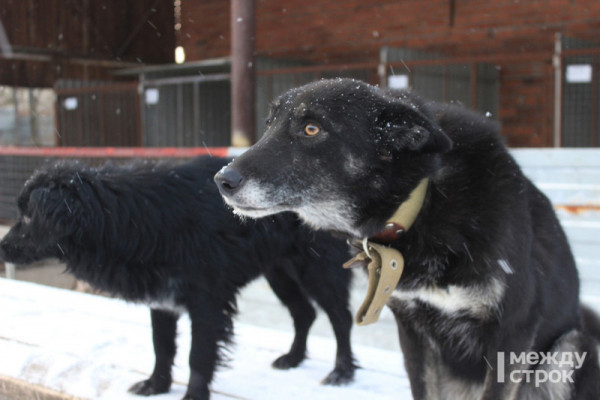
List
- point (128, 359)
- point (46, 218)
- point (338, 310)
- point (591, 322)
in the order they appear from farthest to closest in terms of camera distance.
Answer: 1. point (128, 359)
2. point (338, 310)
3. point (46, 218)
4. point (591, 322)

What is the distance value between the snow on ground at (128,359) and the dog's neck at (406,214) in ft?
3.57

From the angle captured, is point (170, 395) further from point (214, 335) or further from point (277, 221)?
point (277, 221)

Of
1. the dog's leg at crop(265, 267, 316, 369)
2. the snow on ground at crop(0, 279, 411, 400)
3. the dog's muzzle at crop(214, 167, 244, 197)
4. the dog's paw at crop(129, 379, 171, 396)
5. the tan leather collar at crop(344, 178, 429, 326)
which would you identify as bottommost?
the snow on ground at crop(0, 279, 411, 400)

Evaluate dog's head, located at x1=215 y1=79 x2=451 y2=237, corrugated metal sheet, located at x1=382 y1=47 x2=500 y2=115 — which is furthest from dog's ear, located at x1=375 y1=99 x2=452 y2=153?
corrugated metal sheet, located at x1=382 y1=47 x2=500 y2=115

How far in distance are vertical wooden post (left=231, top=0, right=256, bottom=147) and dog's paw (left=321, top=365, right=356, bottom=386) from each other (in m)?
3.03

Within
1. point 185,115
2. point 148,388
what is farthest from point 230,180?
point 185,115

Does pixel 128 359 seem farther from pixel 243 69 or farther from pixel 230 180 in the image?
pixel 243 69

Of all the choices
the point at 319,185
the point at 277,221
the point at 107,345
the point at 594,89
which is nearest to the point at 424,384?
the point at 319,185

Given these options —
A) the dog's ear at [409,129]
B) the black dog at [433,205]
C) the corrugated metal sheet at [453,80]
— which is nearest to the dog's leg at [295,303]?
the black dog at [433,205]

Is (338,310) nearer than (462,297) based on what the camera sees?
No

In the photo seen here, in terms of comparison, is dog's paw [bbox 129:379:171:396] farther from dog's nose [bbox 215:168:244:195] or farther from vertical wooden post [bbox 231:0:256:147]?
vertical wooden post [bbox 231:0:256:147]

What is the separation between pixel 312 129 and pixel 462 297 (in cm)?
68

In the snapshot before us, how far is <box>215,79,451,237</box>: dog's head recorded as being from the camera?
1.78 m

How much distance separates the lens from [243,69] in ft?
18.1
